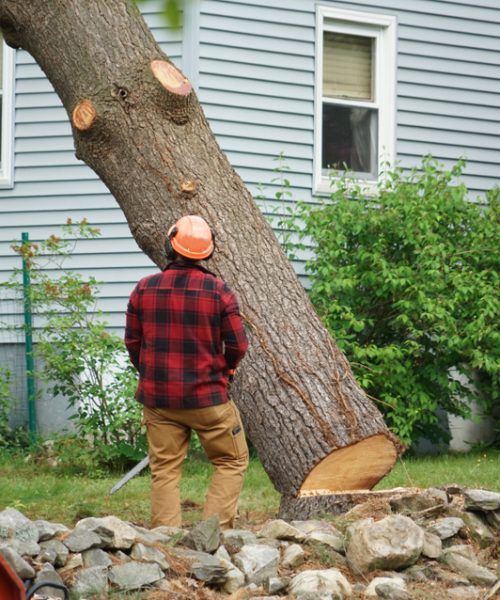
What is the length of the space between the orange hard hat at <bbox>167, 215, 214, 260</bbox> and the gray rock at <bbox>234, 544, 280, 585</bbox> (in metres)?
1.59

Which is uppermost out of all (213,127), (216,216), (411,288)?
(213,127)

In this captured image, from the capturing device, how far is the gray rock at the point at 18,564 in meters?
4.38

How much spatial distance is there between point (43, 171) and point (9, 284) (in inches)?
50.1

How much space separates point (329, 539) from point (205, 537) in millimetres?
659

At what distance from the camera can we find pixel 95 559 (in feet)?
15.6

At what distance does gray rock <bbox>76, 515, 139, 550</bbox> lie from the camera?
4871 millimetres

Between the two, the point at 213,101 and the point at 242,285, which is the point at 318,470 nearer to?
the point at 242,285

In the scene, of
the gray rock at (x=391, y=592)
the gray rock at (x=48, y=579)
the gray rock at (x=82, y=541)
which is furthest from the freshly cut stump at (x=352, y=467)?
the gray rock at (x=48, y=579)

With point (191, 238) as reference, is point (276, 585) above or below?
below

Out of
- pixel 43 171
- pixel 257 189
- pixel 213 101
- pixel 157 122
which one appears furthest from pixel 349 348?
pixel 157 122

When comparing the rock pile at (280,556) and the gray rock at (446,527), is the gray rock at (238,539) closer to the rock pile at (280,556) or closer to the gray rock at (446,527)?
the rock pile at (280,556)

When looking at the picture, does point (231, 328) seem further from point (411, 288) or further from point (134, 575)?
point (411, 288)

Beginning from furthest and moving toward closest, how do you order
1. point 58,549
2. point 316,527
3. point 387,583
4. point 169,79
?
1. point 169,79
2. point 316,527
3. point 387,583
4. point 58,549

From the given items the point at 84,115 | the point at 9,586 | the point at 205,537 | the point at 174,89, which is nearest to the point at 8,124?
the point at 84,115
